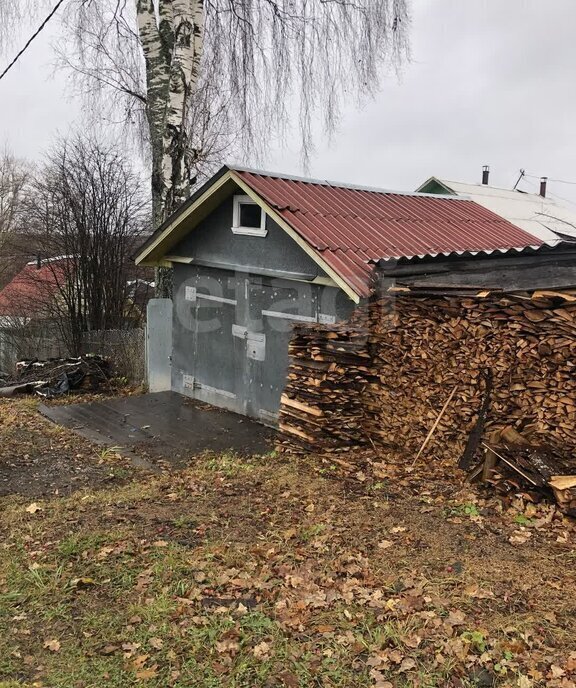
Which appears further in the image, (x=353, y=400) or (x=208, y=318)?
(x=208, y=318)

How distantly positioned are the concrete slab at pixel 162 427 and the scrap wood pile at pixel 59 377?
1.43 m

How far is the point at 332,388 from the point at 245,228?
3.81 metres

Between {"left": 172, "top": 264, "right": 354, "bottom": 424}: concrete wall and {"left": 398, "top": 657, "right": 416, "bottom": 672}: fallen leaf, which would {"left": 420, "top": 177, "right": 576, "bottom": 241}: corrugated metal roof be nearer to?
{"left": 172, "top": 264, "right": 354, "bottom": 424}: concrete wall

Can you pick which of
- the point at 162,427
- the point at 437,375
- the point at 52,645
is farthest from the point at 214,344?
the point at 52,645

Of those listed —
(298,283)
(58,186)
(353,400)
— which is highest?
(58,186)

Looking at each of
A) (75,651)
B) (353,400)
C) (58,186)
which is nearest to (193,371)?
(353,400)

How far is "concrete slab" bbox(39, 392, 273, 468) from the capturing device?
877 centimetres

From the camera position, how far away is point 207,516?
5801 mm

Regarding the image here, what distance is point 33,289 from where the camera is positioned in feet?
73.8

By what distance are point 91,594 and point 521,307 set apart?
4782 mm

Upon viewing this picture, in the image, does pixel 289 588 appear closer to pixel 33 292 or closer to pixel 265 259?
pixel 265 259

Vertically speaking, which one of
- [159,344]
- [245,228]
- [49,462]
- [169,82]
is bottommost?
[49,462]

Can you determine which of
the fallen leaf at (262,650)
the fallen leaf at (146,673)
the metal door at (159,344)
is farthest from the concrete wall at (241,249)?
the fallen leaf at (146,673)

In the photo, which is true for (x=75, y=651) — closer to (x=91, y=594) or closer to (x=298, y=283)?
(x=91, y=594)
